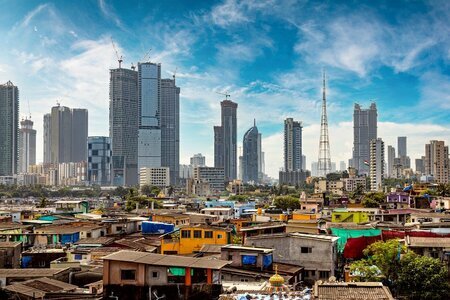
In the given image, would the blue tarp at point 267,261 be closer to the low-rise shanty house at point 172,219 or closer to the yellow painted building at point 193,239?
the yellow painted building at point 193,239

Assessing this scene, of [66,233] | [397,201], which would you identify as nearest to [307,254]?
[66,233]

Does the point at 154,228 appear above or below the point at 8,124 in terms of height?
below

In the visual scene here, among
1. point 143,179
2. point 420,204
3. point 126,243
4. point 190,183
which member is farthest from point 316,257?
point 143,179

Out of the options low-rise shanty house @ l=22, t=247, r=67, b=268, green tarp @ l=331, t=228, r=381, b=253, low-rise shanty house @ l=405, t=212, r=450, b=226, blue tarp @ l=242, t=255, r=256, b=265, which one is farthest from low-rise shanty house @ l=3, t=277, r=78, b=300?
low-rise shanty house @ l=405, t=212, r=450, b=226

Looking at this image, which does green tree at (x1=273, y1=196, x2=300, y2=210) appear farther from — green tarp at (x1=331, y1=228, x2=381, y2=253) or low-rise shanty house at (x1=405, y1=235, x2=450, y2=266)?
low-rise shanty house at (x1=405, y1=235, x2=450, y2=266)

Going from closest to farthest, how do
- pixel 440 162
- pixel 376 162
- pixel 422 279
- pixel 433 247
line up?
pixel 422 279
pixel 433 247
pixel 376 162
pixel 440 162

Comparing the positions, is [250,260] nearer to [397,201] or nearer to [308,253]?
[308,253]

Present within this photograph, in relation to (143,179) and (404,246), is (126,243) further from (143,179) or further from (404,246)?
(143,179)
